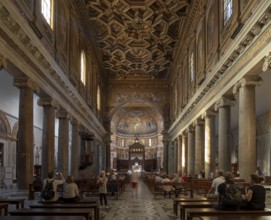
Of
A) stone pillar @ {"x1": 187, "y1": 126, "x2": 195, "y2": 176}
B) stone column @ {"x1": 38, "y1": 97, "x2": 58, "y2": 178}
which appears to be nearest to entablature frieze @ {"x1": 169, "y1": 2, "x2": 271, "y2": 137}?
stone pillar @ {"x1": 187, "y1": 126, "x2": 195, "y2": 176}

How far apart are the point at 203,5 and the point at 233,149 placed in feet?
51.4

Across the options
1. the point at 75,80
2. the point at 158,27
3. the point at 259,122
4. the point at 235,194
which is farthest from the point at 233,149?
the point at 235,194

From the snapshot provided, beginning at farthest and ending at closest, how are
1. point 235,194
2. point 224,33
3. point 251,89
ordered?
1. point 224,33
2. point 251,89
3. point 235,194

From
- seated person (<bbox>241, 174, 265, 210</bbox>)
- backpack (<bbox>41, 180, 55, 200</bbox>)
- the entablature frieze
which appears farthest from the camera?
the entablature frieze

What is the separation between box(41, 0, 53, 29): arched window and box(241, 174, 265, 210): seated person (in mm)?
11158

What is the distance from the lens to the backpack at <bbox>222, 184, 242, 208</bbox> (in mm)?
7539

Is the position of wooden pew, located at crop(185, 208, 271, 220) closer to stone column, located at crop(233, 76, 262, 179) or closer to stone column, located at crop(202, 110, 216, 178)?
stone column, located at crop(233, 76, 262, 179)

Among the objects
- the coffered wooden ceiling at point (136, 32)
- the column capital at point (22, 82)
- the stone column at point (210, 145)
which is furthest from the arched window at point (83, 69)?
the column capital at point (22, 82)

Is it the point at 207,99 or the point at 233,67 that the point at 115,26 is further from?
the point at 233,67

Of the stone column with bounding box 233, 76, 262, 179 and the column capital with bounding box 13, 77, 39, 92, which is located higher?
the column capital with bounding box 13, 77, 39, 92

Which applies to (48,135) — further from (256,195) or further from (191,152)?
(191,152)

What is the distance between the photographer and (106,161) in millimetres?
43031

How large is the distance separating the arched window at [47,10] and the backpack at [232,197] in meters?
10.9

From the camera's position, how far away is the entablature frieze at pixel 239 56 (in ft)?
35.2
